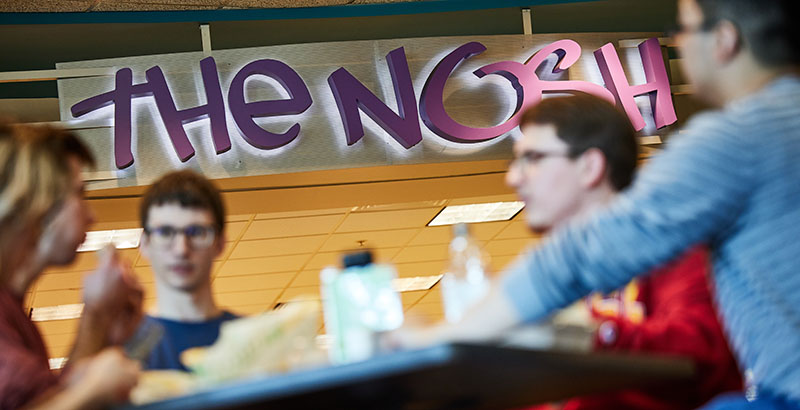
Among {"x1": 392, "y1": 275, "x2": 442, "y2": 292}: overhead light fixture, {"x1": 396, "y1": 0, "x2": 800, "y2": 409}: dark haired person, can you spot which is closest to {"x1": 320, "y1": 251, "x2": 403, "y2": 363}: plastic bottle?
{"x1": 396, "y1": 0, "x2": 800, "y2": 409}: dark haired person

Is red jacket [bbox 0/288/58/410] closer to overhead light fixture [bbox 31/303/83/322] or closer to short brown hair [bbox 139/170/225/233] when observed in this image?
short brown hair [bbox 139/170/225/233]

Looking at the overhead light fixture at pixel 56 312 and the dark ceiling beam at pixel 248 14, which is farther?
the overhead light fixture at pixel 56 312

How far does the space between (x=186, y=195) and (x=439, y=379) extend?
1295mm

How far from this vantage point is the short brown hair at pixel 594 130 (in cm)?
200

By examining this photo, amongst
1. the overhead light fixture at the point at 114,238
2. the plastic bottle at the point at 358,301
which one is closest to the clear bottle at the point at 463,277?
the plastic bottle at the point at 358,301

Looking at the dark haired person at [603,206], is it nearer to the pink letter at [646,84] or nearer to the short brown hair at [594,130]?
the short brown hair at [594,130]

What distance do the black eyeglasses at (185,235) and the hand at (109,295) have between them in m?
0.38

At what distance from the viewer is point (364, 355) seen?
1582 mm

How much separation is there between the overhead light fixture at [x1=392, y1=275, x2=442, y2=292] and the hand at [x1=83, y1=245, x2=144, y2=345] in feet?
22.7

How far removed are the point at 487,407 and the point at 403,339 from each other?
0.40 m

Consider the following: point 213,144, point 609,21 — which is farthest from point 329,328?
point 609,21

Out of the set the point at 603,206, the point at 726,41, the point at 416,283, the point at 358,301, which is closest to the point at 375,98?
the point at 416,283

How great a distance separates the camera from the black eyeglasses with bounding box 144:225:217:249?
250 cm

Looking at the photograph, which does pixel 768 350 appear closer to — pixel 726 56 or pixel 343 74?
pixel 726 56
